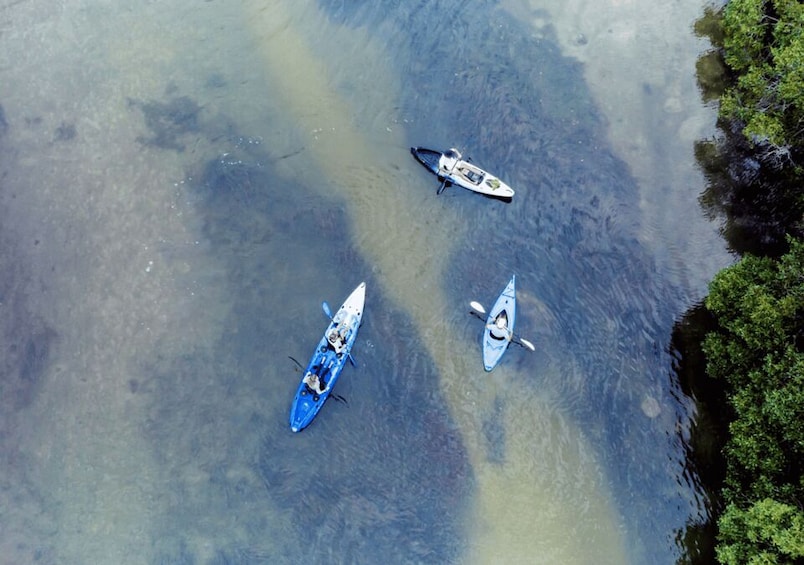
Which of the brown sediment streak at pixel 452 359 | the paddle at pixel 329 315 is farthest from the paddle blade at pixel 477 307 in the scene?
the paddle at pixel 329 315

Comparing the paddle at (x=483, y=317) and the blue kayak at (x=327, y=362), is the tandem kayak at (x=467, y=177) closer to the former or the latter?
the paddle at (x=483, y=317)

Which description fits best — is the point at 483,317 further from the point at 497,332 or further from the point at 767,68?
the point at 767,68

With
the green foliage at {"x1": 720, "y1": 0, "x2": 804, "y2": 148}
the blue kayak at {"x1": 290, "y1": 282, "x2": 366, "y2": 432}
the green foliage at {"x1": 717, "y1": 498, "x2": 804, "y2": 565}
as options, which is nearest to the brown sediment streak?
the blue kayak at {"x1": 290, "y1": 282, "x2": 366, "y2": 432}

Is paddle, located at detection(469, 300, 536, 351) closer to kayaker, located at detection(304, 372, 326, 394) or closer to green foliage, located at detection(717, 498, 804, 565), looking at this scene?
kayaker, located at detection(304, 372, 326, 394)

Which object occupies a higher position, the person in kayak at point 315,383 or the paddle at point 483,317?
the paddle at point 483,317

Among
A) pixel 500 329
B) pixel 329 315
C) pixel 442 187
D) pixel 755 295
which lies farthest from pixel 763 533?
pixel 442 187
